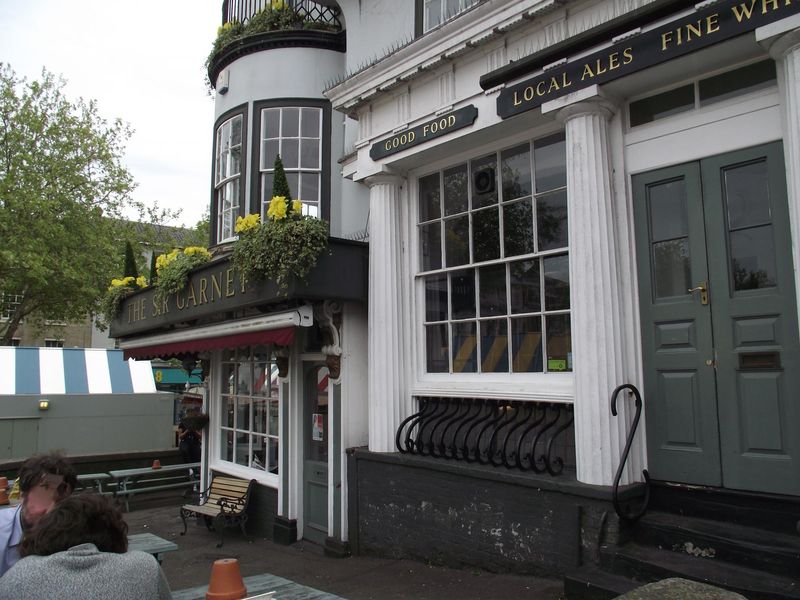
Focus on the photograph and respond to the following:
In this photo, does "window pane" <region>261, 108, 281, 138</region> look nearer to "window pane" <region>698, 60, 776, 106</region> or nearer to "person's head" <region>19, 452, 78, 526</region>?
"window pane" <region>698, 60, 776, 106</region>

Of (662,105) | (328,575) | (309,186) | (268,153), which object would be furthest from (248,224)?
(662,105)

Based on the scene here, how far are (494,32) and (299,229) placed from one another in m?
2.71

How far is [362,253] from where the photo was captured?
7266 millimetres

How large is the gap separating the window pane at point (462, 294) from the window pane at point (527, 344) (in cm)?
60

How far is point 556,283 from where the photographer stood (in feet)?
18.9

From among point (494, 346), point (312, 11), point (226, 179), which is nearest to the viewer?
point (494, 346)

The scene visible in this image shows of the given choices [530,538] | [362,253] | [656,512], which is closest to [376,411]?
[362,253]

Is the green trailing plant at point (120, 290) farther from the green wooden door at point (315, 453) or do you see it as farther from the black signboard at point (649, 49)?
the black signboard at point (649, 49)

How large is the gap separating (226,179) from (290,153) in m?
1.40

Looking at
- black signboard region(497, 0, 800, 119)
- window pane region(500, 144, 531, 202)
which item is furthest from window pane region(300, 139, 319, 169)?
black signboard region(497, 0, 800, 119)

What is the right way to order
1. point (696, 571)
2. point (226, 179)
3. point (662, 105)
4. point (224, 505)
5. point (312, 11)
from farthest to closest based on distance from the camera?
1. point (226, 179)
2. point (312, 11)
3. point (224, 505)
4. point (662, 105)
5. point (696, 571)

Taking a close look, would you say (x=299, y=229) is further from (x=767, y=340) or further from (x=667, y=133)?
(x=767, y=340)

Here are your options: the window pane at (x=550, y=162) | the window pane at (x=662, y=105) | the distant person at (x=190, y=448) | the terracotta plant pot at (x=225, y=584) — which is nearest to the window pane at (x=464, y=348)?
the window pane at (x=550, y=162)

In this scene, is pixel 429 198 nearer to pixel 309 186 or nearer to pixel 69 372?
pixel 309 186
